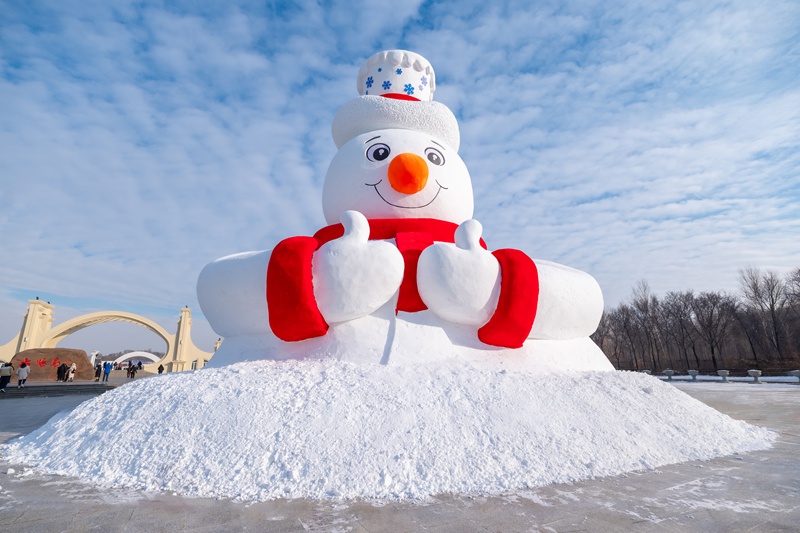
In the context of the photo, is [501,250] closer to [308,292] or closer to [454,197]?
[454,197]

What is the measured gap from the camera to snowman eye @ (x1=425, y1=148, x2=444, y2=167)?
659cm

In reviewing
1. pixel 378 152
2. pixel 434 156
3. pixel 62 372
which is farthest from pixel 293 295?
pixel 62 372

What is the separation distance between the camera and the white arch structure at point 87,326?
21125 mm

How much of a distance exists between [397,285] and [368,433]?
2.21 meters

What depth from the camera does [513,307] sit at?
216 inches

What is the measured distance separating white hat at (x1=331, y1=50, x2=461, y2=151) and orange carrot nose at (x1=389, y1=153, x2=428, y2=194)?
132 centimetres

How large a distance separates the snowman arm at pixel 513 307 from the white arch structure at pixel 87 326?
2504 centimetres

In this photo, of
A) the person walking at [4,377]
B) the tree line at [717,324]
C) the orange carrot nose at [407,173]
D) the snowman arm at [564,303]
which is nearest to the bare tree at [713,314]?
the tree line at [717,324]

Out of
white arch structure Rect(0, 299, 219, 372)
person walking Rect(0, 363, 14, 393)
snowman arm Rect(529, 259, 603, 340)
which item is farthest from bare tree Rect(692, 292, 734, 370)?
person walking Rect(0, 363, 14, 393)

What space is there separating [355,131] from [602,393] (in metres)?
5.77

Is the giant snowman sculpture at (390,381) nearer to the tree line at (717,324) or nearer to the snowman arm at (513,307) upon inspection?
the snowman arm at (513,307)

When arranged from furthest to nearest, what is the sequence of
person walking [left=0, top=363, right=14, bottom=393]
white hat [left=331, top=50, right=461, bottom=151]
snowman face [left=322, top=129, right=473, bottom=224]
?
person walking [left=0, top=363, right=14, bottom=393] → white hat [left=331, top=50, right=461, bottom=151] → snowman face [left=322, top=129, right=473, bottom=224]

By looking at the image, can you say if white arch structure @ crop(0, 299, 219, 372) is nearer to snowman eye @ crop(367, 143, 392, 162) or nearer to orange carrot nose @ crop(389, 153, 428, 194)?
snowman eye @ crop(367, 143, 392, 162)

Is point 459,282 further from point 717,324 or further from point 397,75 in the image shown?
point 717,324
